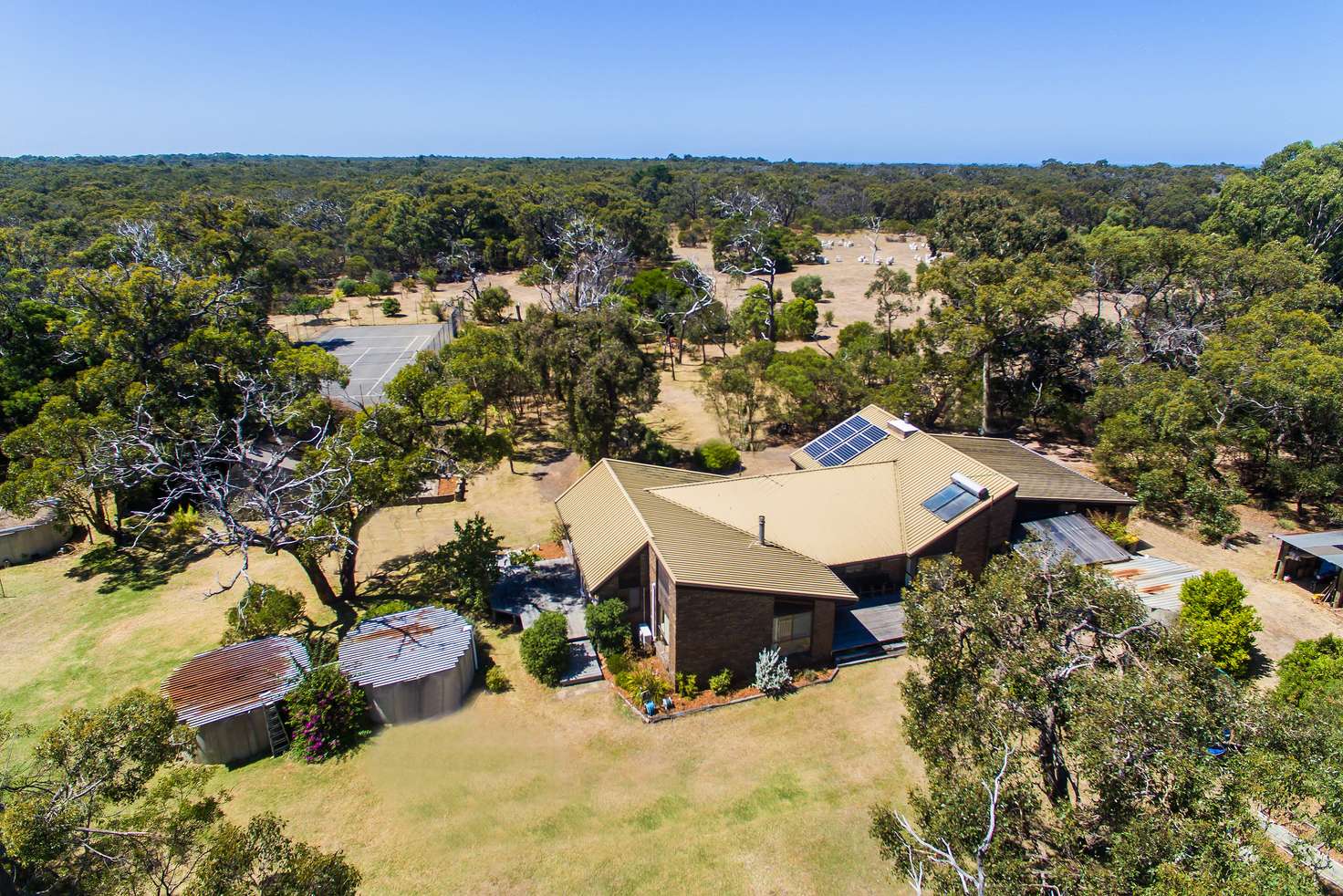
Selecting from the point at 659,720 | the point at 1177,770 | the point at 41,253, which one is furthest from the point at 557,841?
the point at 41,253

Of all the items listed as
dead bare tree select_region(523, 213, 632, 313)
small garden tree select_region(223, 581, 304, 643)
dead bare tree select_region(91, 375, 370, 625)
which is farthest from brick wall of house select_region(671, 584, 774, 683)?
dead bare tree select_region(523, 213, 632, 313)

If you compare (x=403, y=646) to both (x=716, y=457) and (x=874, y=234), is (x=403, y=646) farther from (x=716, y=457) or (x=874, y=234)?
(x=874, y=234)

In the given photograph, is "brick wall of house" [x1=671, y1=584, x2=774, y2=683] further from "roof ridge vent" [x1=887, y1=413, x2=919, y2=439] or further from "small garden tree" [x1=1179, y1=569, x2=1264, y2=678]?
"small garden tree" [x1=1179, y1=569, x2=1264, y2=678]

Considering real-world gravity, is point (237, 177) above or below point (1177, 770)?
above

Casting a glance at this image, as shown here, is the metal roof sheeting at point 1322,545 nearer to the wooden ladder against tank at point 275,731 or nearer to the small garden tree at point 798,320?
the wooden ladder against tank at point 275,731

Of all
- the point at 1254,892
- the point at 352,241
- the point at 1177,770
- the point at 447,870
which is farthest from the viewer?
the point at 352,241

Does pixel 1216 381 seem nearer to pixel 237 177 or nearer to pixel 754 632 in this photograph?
pixel 754 632

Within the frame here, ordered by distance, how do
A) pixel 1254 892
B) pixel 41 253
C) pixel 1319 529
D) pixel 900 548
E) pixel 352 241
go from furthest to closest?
pixel 352 241 < pixel 41 253 < pixel 1319 529 < pixel 900 548 < pixel 1254 892
